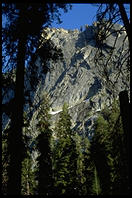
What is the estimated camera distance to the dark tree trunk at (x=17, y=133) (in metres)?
6.80

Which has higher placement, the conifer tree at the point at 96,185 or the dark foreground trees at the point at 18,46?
the dark foreground trees at the point at 18,46

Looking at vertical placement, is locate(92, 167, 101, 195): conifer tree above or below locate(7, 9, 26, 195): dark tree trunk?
below

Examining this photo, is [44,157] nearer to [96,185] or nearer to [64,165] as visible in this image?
[64,165]

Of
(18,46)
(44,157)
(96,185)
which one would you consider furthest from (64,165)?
(18,46)

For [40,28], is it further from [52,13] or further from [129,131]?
[129,131]

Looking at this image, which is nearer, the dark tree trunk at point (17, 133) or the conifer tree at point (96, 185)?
the dark tree trunk at point (17, 133)

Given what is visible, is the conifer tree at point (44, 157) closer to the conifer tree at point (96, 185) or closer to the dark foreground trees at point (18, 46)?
the conifer tree at point (96, 185)

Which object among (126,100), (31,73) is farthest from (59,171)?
(126,100)

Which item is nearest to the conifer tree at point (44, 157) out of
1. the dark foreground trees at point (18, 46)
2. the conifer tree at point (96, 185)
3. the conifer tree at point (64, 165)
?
the conifer tree at point (64, 165)

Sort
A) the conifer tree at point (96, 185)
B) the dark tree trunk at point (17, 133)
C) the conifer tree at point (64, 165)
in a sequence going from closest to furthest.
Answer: the dark tree trunk at point (17, 133), the conifer tree at point (96, 185), the conifer tree at point (64, 165)

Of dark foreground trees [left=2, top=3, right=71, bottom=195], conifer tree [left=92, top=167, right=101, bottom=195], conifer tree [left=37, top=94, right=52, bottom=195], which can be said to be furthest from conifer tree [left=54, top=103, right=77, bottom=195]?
dark foreground trees [left=2, top=3, right=71, bottom=195]

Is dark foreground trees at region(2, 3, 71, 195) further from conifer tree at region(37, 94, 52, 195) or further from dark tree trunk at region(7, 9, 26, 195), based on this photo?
conifer tree at region(37, 94, 52, 195)

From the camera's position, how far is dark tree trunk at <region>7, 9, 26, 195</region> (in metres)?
6.80

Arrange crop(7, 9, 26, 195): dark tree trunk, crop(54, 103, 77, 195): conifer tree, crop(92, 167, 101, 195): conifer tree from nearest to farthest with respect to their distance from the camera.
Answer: crop(7, 9, 26, 195): dark tree trunk < crop(92, 167, 101, 195): conifer tree < crop(54, 103, 77, 195): conifer tree
